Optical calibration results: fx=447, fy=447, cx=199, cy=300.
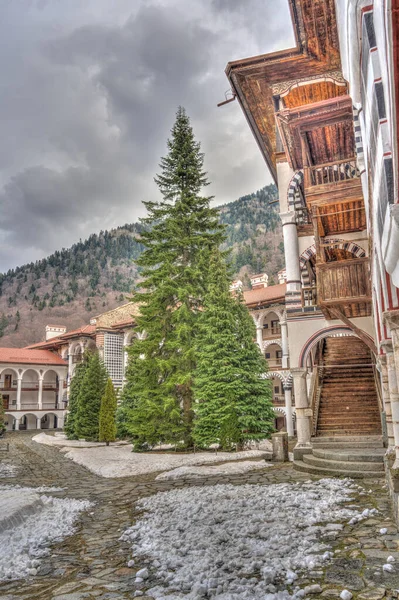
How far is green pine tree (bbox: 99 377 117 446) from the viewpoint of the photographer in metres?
21.3

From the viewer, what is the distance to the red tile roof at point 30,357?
3797 cm

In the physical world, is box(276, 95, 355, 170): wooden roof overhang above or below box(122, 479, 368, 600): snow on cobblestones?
above

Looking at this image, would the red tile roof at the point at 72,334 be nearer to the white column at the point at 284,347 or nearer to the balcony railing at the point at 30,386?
the balcony railing at the point at 30,386

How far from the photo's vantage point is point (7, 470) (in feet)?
41.1

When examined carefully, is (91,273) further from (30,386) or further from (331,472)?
(331,472)

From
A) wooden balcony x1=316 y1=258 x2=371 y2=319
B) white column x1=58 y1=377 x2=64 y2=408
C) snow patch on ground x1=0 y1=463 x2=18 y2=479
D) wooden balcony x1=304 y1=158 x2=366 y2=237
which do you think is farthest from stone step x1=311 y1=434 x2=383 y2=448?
white column x1=58 y1=377 x2=64 y2=408

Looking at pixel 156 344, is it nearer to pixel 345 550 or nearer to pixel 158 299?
pixel 158 299

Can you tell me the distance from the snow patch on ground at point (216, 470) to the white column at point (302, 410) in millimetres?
1084

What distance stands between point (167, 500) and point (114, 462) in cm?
661

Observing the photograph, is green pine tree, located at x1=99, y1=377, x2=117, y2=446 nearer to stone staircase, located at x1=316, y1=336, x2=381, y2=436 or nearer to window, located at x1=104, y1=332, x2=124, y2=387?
stone staircase, located at x1=316, y1=336, x2=381, y2=436

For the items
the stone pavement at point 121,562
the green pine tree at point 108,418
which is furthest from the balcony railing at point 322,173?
the green pine tree at point 108,418

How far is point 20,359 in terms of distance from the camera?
38.4 metres

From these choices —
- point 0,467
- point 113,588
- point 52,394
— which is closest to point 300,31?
point 113,588

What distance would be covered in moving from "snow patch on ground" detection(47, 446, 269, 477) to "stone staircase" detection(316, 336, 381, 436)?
92.0 inches
